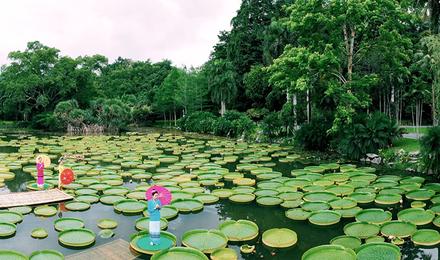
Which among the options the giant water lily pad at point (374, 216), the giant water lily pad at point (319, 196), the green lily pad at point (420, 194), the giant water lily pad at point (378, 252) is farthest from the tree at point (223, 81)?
the giant water lily pad at point (378, 252)

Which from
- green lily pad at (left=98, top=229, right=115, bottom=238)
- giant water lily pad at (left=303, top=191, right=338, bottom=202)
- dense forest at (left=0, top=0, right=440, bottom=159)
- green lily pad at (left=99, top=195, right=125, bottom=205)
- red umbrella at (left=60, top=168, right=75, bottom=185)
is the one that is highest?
dense forest at (left=0, top=0, right=440, bottom=159)

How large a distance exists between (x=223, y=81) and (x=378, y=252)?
31.2 m

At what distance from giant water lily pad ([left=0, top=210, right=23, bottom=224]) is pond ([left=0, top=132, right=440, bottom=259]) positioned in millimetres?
161

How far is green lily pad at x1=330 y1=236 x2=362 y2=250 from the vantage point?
7320mm

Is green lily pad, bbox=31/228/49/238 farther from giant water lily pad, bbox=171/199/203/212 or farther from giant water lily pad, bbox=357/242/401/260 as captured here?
giant water lily pad, bbox=357/242/401/260

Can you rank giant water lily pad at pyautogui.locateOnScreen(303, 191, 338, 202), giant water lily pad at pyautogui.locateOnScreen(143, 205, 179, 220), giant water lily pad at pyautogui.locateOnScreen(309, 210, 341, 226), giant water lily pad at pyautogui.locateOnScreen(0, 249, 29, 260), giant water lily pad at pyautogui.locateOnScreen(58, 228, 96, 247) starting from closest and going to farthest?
giant water lily pad at pyautogui.locateOnScreen(0, 249, 29, 260) < giant water lily pad at pyautogui.locateOnScreen(58, 228, 96, 247) < giant water lily pad at pyautogui.locateOnScreen(309, 210, 341, 226) < giant water lily pad at pyautogui.locateOnScreen(143, 205, 179, 220) < giant water lily pad at pyautogui.locateOnScreen(303, 191, 338, 202)

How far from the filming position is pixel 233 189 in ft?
39.5

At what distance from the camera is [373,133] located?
55.9ft

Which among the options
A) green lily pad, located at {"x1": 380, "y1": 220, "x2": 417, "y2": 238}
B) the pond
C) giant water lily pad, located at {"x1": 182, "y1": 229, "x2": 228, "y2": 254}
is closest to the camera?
giant water lily pad, located at {"x1": 182, "y1": 229, "x2": 228, "y2": 254}

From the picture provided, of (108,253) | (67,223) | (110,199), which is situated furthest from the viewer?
(110,199)

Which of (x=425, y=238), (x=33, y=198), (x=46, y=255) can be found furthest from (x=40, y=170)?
(x=425, y=238)

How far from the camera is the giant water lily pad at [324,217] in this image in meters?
8.85

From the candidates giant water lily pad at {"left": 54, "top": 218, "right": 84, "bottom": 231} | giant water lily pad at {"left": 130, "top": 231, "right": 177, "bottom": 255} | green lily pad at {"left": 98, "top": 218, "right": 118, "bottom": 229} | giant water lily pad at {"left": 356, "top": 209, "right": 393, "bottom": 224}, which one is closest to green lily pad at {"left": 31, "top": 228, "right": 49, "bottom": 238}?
giant water lily pad at {"left": 54, "top": 218, "right": 84, "bottom": 231}

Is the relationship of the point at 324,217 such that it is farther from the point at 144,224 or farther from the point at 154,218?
the point at 144,224
